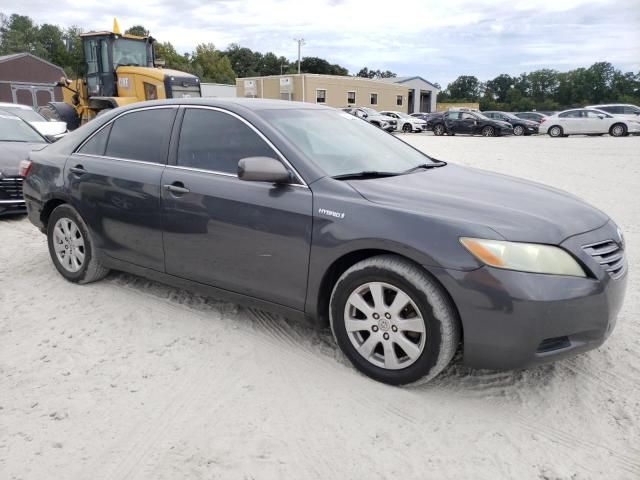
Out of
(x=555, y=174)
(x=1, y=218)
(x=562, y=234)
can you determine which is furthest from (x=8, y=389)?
(x=555, y=174)

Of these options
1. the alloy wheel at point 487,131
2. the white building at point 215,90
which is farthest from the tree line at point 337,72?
the alloy wheel at point 487,131

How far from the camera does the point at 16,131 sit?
27.1ft

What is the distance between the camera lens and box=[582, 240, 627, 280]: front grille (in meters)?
2.85

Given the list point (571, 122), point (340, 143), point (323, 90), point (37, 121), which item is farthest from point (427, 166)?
point (323, 90)

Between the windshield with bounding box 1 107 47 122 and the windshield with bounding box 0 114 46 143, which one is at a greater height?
the windshield with bounding box 1 107 47 122

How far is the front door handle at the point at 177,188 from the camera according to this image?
3.72 m

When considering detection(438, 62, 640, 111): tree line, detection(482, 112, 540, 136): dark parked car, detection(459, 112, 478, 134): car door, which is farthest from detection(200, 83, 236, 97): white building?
detection(438, 62, 640, 111): tree line

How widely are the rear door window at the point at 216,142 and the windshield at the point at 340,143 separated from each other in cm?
19

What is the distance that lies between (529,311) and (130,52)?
48.7ft

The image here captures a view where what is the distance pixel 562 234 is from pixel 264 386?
6.07ft

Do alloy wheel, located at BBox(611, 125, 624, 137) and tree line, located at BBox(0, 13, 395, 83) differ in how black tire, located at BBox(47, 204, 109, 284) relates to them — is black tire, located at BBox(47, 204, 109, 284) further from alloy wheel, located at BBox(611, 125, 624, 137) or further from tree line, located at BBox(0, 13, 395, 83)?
tree line, located at BBox(0, 13, 395, 83)

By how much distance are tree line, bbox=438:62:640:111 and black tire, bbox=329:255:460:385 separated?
289ft

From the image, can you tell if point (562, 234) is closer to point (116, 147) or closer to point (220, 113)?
point (220, 113)

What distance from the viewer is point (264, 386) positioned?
3.07 m
